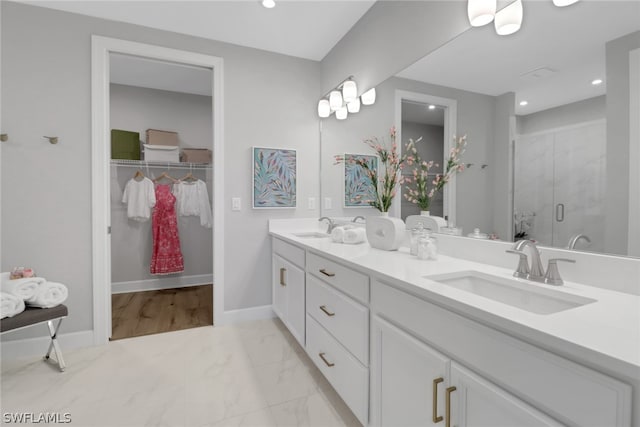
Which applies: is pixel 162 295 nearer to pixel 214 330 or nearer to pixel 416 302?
pixel 214 330

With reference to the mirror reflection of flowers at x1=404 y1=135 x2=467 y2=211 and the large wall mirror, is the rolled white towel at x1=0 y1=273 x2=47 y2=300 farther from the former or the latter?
the large wall mirror

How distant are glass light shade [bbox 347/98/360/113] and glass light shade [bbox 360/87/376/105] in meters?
0.06

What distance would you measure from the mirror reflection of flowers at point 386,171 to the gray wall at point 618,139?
96 centimetres

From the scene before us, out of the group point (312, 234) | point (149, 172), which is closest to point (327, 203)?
point (312, 234)

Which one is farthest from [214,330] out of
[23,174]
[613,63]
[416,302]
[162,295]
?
[613,63]

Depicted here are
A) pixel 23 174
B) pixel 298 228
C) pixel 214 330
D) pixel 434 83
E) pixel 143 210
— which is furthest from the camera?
pixel 143 210

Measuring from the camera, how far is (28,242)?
2256 millimetres

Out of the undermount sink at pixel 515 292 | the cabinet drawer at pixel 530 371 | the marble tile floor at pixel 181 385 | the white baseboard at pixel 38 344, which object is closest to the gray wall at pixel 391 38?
the undermount sink at pixel 515 292

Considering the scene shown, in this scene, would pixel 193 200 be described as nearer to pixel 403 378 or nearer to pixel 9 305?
pixel 9 305

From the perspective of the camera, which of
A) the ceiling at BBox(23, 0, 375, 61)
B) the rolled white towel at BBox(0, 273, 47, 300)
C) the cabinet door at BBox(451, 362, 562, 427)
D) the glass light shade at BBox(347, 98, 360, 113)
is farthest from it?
the glass light shade at BBox(347, 98, 360, 113)

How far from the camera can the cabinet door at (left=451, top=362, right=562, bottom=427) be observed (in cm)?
73

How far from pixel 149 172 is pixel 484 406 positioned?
162 inches

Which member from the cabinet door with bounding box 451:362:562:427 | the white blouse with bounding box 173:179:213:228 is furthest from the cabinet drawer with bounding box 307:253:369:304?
the white blouse with bounding box 173:179:213:228

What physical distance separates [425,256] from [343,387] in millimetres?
781
